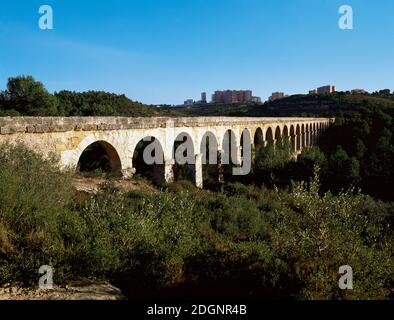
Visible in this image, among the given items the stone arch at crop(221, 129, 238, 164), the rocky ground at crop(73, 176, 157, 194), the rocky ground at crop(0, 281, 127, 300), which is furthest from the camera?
the stone arch at crop(221, 129, 238, 164)

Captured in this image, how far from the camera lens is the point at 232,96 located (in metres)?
115

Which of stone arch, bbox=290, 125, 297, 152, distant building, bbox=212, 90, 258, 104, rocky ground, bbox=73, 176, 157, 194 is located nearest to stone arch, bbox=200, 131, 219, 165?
rocky ground, bbox=73, 176, 157, 194

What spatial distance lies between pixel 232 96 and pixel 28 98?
93695 mm

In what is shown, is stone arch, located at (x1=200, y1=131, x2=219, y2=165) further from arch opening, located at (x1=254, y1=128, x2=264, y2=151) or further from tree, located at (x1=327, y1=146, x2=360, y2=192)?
arch opening, located at (x1=254, y1=128, x2=264, y2=151)

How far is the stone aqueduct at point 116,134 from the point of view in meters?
9.07

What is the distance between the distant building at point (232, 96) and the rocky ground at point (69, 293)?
111932mm

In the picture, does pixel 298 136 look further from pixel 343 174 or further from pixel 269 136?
pixel 343 174

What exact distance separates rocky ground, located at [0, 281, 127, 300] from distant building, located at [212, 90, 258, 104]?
11193 centimetres

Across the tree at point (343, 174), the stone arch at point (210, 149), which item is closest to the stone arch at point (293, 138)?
the tree at point (343, 174)

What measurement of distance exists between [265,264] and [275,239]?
73 cm

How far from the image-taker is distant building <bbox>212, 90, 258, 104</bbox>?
116m

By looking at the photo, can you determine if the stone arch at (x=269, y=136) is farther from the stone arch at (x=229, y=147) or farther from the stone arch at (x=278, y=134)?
the stone arch at (x=229, y=147)
